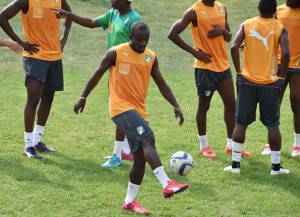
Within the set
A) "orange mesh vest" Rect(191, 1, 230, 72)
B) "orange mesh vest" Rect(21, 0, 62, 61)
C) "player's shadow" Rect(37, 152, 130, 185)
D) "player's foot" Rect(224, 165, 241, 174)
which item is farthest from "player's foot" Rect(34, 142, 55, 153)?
"player's foot" Rect(224, 165, 241, 174)

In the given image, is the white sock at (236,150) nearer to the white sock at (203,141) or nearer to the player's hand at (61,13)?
the white sock at (203,141)

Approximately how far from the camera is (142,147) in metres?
7.62

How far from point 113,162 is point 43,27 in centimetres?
225

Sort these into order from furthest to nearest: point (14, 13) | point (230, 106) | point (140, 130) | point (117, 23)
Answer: point (230, 106), point (14, 13), point (117, 23), point (140, 130)

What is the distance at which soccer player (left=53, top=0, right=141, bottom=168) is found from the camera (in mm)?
9398

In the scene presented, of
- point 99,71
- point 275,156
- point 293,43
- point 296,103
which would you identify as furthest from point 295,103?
point 99,71

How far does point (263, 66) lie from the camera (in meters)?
8.80

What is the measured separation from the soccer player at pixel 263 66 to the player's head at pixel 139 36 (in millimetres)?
1571

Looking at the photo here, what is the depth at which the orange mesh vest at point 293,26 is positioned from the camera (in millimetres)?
9805

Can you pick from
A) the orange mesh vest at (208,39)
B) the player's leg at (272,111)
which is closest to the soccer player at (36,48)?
the orange mesh vest at (208,39)

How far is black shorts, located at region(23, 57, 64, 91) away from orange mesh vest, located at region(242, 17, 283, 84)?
293 centimetres

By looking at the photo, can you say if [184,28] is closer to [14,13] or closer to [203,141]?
[203,141]

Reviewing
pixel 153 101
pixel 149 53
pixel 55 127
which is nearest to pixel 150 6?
pixel 153 101

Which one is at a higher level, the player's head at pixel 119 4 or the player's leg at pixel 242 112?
the player's head at pixel 119 4
